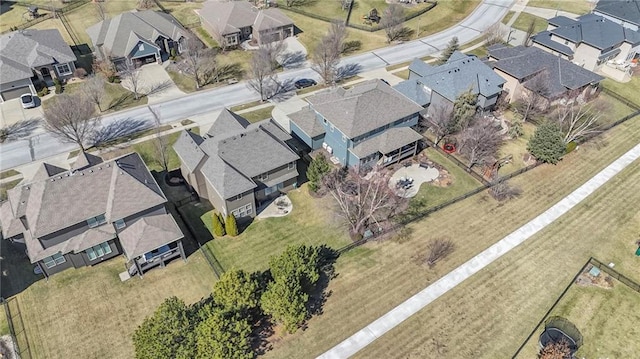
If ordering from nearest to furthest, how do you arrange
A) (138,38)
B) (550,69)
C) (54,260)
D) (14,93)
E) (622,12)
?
(54,260) → (550,69) → (14,93) → (138,38) → (622,12)

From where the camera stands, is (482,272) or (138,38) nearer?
(482,272)

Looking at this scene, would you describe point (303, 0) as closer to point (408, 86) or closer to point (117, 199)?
point (408, 86)

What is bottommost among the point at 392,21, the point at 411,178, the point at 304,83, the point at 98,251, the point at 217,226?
the point at 411,178

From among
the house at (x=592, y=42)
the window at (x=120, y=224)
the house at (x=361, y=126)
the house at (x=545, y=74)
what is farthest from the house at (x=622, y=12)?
the window at (x=120, y=224)

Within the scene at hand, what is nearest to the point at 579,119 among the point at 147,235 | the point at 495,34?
the point at 495,34

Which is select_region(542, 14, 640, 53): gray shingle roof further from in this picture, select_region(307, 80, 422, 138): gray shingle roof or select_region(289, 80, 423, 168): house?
select_region(307, 80, 422, 138): gray shingle roof

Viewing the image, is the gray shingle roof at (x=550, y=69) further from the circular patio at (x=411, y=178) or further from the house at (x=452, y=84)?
the circular patio at (x=411, y=178)

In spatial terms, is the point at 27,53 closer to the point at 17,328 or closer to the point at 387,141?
the point at 17,328
